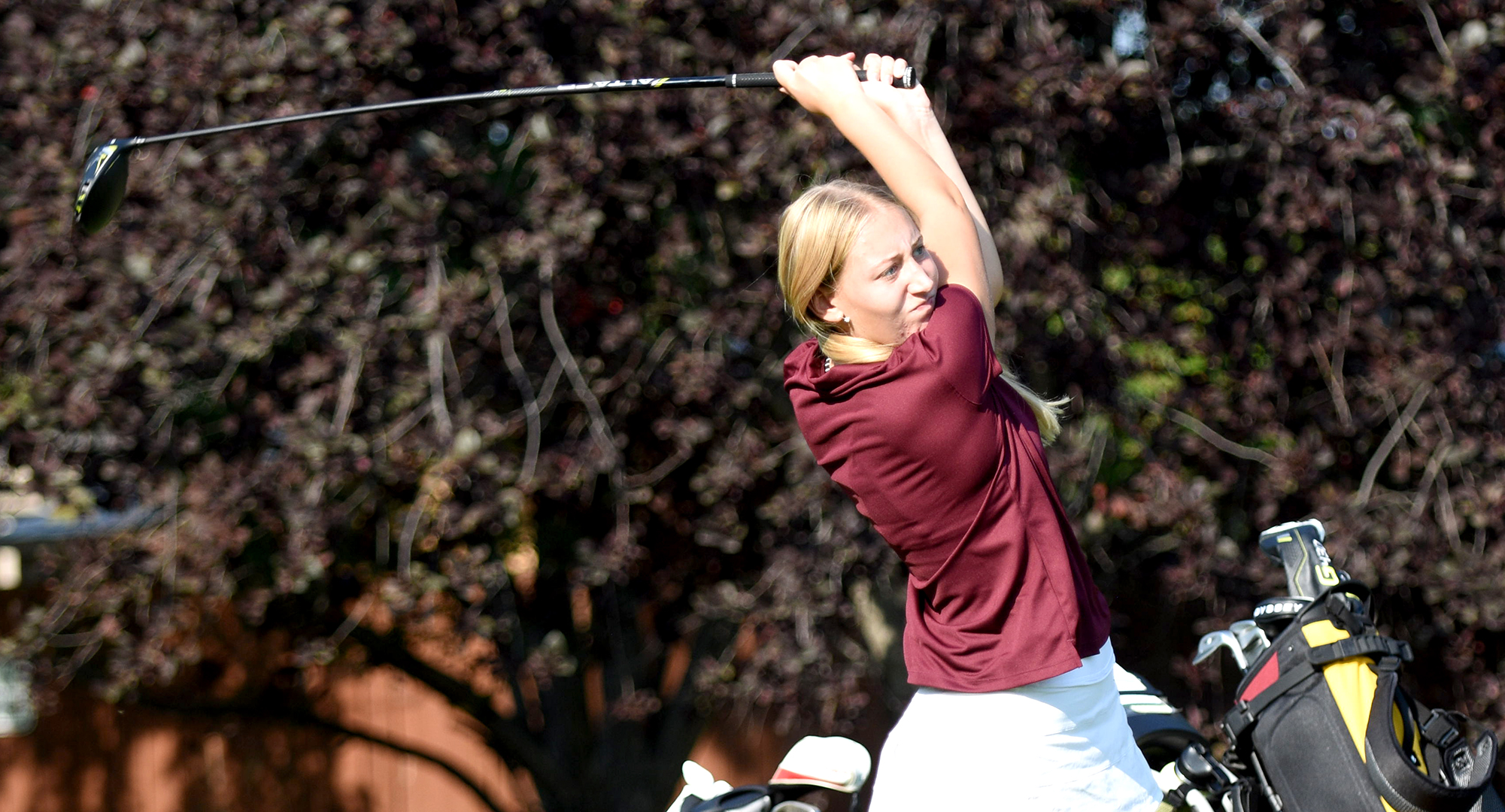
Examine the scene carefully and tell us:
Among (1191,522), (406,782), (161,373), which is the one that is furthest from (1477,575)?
(406,782)

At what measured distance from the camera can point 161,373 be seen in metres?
3.65

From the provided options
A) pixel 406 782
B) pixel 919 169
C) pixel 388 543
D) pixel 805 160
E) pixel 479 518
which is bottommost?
pixel 406 782

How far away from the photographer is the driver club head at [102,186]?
2.98 m

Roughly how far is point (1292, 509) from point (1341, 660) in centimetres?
159

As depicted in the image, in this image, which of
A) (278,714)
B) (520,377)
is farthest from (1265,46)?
(278,714)

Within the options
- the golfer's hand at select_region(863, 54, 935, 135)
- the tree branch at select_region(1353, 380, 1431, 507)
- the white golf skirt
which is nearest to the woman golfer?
the white golf skirt

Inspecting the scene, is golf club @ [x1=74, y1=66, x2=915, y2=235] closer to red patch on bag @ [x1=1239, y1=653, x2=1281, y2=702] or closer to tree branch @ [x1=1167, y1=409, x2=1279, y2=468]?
red patch on bag @ [x1=1239, y1=653, x2=1281, y2=702]

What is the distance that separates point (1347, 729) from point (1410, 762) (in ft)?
0.38

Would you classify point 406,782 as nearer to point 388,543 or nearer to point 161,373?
point 388,543

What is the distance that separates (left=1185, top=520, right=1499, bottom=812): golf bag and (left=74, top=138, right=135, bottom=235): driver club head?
273cm

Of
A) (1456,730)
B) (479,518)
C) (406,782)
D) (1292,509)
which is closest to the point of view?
(1456,730)

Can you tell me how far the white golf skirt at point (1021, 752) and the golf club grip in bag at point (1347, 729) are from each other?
1.96 feet

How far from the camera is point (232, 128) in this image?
2602mm

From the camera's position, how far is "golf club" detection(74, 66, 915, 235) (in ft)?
8.20
